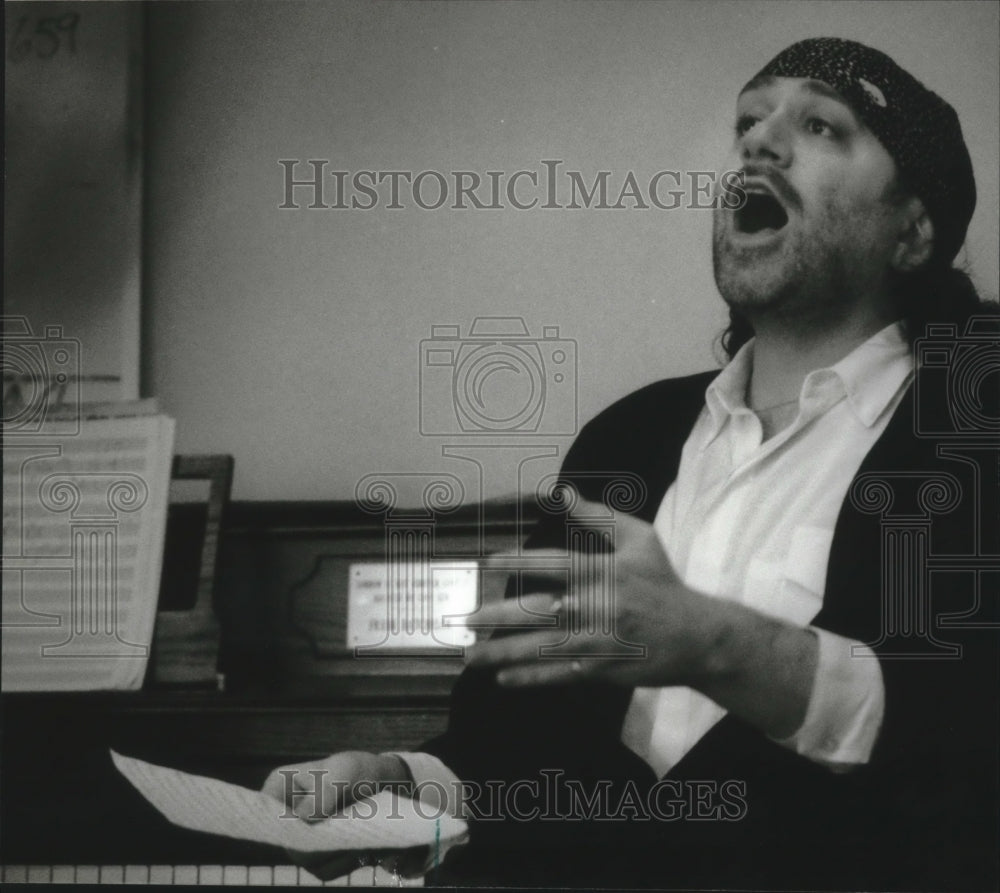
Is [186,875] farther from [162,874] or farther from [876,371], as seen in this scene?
[876,371]

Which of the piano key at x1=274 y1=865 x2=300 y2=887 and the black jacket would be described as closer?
the black jacket

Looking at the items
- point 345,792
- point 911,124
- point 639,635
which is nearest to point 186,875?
point 345,792

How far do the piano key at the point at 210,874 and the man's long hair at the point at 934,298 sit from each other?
113cm

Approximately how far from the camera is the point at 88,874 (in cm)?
192

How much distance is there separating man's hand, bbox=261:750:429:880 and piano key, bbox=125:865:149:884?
0.21 m

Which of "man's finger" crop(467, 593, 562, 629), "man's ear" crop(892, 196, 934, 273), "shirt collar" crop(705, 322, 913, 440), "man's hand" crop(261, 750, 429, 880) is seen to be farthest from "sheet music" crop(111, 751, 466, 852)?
"man's ear" crop(892, 196, 934, 273)

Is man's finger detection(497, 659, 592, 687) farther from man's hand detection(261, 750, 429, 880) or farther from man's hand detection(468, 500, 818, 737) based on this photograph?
man's hand detection(261, 750, 429, 880)

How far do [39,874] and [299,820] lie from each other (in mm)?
386

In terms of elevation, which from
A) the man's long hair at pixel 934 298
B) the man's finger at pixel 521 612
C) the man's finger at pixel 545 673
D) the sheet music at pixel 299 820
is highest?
the man's long hair at pixel 934 298

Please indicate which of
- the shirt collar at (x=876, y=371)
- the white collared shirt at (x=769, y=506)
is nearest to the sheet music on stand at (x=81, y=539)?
the white collared shirt at (x=769, y=506)

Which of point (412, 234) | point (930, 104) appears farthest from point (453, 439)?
point (930, 104)

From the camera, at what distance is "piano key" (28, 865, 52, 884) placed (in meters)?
1.93

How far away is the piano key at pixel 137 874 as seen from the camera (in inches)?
75.1

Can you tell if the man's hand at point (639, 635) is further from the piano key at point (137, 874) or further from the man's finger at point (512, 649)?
the piano key at point (137, 874)
